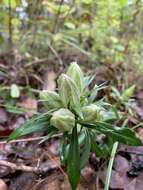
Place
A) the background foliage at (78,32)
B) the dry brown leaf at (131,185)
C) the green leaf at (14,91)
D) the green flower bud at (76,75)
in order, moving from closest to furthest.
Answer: the green flower bud at (76,75)
the dry brown leaf at (131,185)
the green leaf at (14,91)
the background foliage at (78,32)

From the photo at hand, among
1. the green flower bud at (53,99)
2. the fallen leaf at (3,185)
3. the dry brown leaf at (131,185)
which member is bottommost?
the fallen leaf at (3,185)

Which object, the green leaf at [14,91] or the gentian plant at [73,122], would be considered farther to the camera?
the green leaf at [14,91]

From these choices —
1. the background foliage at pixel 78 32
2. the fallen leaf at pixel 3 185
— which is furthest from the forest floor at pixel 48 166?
the background foliage at pixel 78 32

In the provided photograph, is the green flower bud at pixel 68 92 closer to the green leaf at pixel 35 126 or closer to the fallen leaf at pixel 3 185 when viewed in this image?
the green leaf at pixel 35 126

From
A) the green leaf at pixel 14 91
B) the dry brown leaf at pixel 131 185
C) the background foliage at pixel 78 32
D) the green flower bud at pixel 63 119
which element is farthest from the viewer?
the background foliage at pixel 78 32

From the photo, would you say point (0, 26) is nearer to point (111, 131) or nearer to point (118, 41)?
point (118, 41)

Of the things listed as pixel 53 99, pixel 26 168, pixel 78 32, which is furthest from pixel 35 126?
pixel 78 32

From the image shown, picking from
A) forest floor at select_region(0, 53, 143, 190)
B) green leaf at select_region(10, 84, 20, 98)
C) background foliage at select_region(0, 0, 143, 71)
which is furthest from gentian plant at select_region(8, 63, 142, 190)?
background foliage at select_region(0, 0, 143, 71)

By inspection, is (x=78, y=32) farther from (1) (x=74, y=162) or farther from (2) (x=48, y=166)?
(1) (x=74, y=162)
